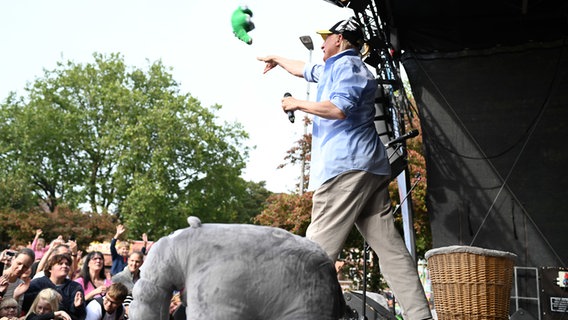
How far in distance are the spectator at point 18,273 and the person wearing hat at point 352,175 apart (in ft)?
10.3

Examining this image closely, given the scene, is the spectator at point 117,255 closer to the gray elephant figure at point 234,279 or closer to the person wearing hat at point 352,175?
the person wearing hat at point 352,175

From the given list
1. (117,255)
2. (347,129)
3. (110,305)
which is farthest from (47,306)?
(347,129)

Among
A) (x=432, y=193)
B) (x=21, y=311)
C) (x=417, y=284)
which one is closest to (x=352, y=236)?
(x=432, y=193)

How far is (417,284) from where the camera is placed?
112 inches

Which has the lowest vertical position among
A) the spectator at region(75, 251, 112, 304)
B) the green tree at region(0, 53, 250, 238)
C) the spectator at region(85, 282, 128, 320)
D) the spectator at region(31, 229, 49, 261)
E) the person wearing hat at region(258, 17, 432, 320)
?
the spectator at region(85, 282, 128, 320)

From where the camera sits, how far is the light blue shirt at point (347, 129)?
2.74 m

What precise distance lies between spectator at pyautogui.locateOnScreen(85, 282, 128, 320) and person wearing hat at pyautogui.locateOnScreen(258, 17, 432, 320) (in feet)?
8.53

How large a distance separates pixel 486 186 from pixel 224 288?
6.01m

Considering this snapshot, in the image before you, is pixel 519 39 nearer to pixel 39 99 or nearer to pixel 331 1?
pixel 331 1

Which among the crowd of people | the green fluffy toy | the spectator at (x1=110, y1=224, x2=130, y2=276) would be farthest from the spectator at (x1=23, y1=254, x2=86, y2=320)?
the green fluffy toy

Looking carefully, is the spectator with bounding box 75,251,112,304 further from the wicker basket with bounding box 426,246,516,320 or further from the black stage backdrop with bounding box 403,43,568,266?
the black stage backdrop with bounding box 403,43,568,266

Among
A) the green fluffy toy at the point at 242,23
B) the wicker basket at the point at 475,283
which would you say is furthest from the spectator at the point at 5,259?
the wicker basket at the point at 475,283

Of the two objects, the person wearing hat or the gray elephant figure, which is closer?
the gray elephant figure

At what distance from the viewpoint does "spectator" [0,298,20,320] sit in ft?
14.1
